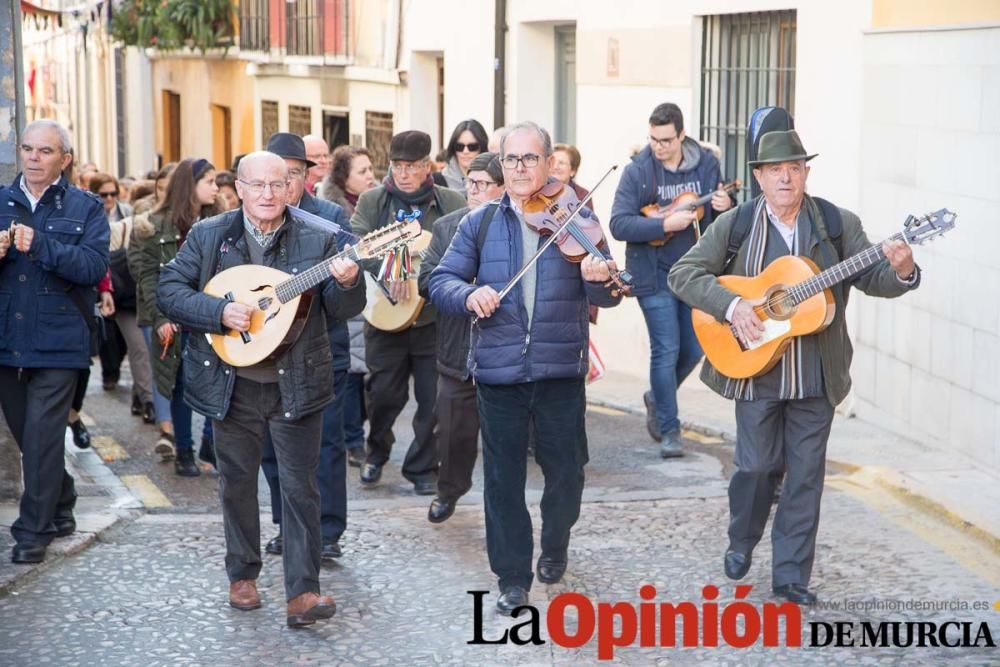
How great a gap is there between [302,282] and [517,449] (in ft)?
3.69

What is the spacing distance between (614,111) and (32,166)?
7.71 meters

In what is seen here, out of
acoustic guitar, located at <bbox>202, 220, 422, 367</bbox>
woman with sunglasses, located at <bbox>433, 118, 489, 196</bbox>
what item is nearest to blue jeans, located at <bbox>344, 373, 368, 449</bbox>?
woman with sunglasses, located at <bbox>433, 118, 489, 196</bbox>

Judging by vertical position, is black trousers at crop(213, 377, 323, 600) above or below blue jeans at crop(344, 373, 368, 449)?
above

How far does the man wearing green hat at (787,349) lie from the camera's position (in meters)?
6.85

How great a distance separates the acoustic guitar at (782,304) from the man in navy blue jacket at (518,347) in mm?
615

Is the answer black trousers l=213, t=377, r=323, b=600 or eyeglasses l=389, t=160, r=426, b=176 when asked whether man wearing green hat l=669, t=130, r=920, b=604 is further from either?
eyeglasses l=389, t=160, r=426, b=176

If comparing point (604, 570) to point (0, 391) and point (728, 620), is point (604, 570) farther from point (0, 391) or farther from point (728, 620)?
point (0, 391)

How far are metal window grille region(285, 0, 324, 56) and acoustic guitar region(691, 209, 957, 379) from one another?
17528 millimetres

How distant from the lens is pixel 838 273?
261 inches

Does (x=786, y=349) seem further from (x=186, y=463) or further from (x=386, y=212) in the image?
(x=186, y=463)

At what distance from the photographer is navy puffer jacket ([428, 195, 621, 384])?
6762 mm

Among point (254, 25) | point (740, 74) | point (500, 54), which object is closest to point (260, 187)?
point (740, 74)

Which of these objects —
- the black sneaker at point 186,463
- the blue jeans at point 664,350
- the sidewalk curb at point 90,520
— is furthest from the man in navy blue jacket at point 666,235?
the sidewalk curb at point 90,520

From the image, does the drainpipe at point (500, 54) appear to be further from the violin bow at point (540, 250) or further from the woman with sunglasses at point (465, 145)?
the violin bow at point (540, 250)
